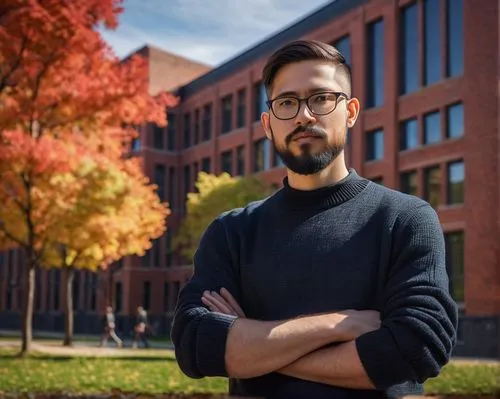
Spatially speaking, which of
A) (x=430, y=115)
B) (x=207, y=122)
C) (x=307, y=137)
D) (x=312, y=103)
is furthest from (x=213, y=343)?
(x=207, y=122)

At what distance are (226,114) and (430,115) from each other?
1862 centimetres

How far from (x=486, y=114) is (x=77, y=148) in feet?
55.5

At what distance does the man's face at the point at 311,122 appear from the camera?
102 inches

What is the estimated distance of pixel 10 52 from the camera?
53.1ft

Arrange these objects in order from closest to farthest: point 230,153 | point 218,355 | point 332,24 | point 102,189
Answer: point 218,355 < point 102,189 < point 332,24 < point 230,153

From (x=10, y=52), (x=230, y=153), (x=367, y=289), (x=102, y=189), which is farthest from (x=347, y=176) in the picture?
(x=230, y=153)

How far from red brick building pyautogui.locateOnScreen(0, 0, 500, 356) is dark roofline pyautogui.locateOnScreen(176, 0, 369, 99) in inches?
2.7

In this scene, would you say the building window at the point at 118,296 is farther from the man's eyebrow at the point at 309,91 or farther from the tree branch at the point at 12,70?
the man's eyebrow at the point at 309,91

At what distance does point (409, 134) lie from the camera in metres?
33.1

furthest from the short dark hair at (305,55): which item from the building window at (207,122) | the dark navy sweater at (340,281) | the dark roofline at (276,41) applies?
the building window at (207,122)

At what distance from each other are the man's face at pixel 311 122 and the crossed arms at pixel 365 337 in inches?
13.8

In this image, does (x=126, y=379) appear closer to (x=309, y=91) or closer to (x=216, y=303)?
(x=216, y=303)

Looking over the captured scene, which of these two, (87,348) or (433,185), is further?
(433,185)

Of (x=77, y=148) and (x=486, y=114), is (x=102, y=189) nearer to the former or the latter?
(x=77, y=148)
